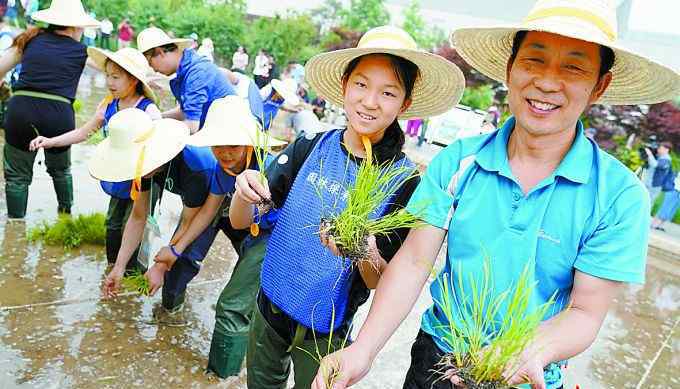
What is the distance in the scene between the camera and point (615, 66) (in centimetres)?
155

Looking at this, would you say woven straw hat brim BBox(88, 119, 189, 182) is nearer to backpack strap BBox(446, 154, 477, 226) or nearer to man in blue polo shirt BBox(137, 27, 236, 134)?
man in blue polo shirt BBox(137, 27, 236, 134)

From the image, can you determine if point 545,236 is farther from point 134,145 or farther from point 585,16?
point 134,145

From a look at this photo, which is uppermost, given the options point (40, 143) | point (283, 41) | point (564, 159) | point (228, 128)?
point (564, 159)

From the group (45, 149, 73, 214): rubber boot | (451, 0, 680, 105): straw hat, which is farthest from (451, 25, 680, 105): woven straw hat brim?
(45, 149, 73, 214): rubber boot

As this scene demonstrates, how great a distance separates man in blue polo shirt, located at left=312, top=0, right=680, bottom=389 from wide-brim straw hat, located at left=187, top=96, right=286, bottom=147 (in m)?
1.06

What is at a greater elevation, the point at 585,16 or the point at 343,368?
the point at 585,16

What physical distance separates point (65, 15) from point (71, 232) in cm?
156

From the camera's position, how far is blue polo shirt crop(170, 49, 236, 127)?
4133 millimetres

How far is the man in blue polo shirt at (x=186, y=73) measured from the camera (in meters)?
4.14

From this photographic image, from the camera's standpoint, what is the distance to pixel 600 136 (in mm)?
14211

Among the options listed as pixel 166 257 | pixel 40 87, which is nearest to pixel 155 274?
pixel 166 257

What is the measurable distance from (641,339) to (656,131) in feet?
34.8

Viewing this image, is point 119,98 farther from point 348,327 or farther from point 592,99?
point 592,99

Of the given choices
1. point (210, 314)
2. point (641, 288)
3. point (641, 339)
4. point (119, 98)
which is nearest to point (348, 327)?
point (210, 314)
